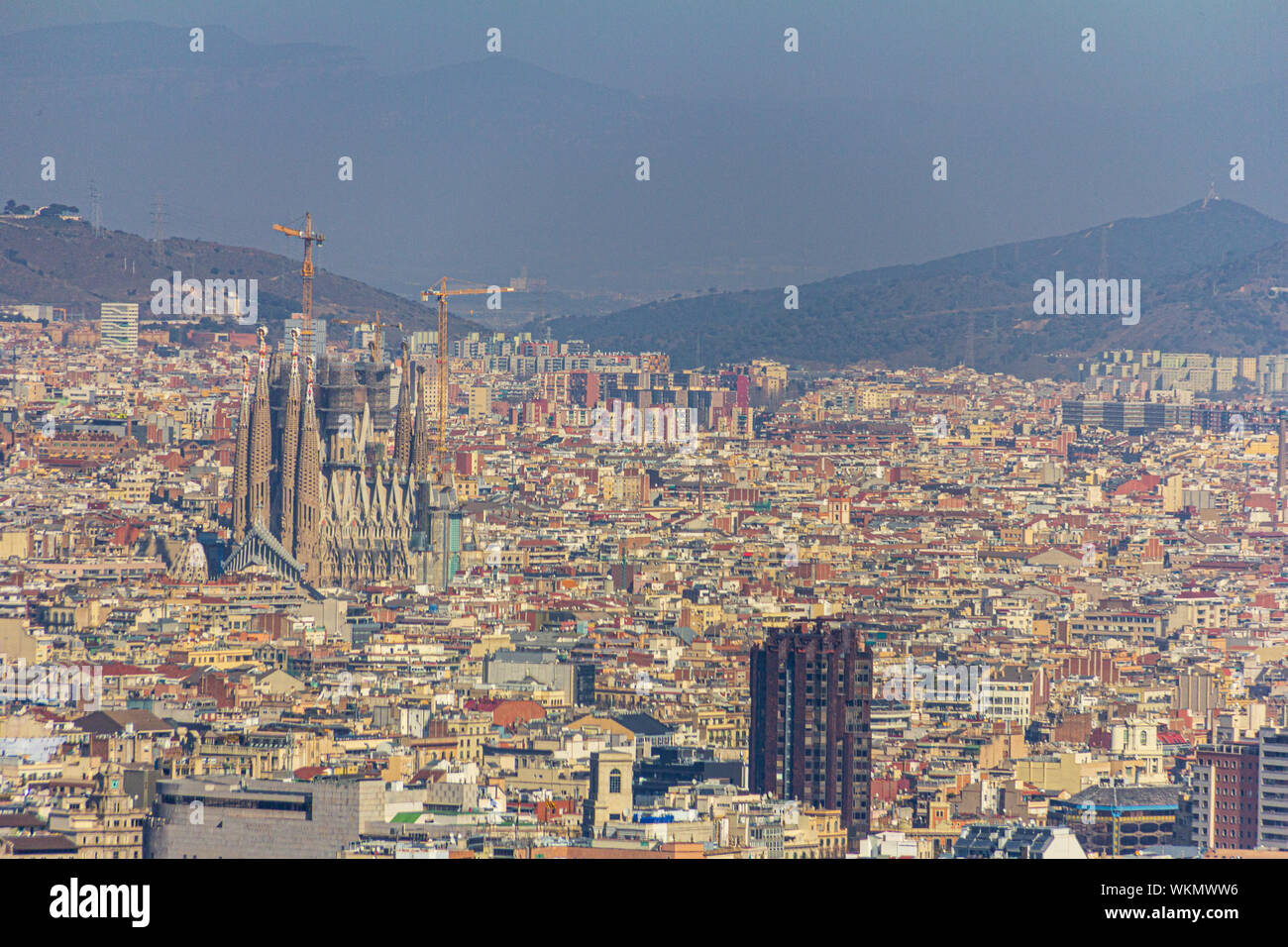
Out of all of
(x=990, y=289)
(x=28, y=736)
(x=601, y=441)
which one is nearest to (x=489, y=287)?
(x=601, y=441)

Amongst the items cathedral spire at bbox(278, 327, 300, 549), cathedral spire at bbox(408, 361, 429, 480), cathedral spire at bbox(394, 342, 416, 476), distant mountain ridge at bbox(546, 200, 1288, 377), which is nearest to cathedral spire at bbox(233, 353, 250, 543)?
cathedral spire at bbox(278, 327, 300, 549)

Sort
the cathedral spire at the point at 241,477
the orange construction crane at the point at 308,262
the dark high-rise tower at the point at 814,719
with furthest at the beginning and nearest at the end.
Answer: the orange construction crane at the point at 308,262 < the cathedral spire at the point at 241,477 < the dark high-rise tower at the point at 814,719

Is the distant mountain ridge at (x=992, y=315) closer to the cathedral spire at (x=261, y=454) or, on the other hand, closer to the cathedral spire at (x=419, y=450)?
the cathedral spire at (x=419, y=450)

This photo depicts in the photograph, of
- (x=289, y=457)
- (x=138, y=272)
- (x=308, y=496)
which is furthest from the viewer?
(x=138, y=272)

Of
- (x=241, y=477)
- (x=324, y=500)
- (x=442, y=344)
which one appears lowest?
(x=324, y=500)

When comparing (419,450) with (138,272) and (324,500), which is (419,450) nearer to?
(324,500)

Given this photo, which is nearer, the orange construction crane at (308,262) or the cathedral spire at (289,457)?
the cathedral spire at (289,457)

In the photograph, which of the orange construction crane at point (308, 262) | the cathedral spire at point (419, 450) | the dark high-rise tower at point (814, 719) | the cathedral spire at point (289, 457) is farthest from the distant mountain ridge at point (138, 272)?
the dark high-rise tower at point (814, 719)

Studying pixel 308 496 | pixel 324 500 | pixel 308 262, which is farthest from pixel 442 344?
pixel 308 496
